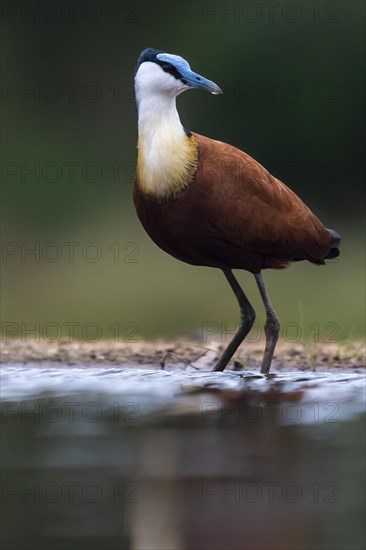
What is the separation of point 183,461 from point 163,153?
2.00 m

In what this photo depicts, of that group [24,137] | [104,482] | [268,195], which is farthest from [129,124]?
[104,482]

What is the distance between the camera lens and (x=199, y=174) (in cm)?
640

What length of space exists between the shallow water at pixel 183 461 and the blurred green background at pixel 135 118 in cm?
518

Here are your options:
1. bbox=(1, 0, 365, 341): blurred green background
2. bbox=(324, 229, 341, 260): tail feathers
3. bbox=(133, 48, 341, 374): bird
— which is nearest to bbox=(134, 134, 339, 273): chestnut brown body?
bbox=(133, 48, 341, 374): bird

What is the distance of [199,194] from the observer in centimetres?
638

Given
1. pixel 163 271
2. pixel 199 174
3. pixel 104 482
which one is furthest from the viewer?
pixel 163 271

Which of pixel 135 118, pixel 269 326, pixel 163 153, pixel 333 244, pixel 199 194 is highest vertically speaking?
pixel 135 118

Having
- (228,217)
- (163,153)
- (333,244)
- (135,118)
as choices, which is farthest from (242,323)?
(135,118)

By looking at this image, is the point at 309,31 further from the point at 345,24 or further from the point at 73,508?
the point at 73,508

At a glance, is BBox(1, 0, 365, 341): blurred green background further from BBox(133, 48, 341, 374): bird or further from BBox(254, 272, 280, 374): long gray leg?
BBox(133, 48, 341, 374): bird

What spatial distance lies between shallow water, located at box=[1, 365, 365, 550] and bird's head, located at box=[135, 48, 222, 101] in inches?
52.6

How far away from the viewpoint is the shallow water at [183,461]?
12.6 ft

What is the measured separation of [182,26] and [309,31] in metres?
1.37

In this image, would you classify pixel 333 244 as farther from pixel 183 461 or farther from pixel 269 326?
pixel 183 461
